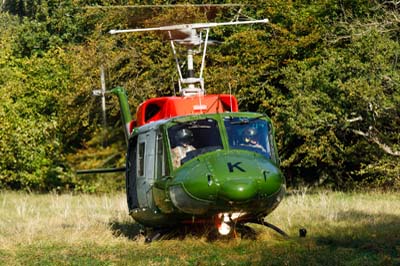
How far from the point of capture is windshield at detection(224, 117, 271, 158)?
12.3 m

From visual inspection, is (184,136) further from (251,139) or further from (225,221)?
(225,221)

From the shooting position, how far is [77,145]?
3519cm

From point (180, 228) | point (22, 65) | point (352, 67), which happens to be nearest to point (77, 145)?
point (22, 65)

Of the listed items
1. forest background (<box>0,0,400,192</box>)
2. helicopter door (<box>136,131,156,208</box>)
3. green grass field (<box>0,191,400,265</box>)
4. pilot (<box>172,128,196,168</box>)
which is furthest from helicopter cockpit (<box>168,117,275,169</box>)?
forest background (<box>0,0,400,192</box>)

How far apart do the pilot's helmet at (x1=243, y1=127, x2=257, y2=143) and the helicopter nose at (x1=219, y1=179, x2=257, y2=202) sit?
1.30 meters

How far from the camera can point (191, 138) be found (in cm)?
1237

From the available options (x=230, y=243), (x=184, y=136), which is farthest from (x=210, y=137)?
(x=230, y=243)

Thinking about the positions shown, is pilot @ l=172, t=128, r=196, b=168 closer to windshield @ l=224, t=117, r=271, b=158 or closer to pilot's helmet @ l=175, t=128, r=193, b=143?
pilot's helmet @ l=175, t=128, r=193, b=143

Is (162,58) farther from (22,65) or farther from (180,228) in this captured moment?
(180,228)

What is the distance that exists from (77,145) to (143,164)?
22.1m

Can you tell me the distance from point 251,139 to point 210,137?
61 cm

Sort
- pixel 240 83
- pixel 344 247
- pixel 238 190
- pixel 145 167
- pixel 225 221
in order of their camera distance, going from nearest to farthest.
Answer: pixel 238 190 < pixel 344 247 < pixel 225 221 < pixel 145 167 < pixel 240 83

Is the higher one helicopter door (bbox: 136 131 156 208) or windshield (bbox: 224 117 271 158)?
windshield (bbox: 224 117 271 158)

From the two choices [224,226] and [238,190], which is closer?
[238,190]
